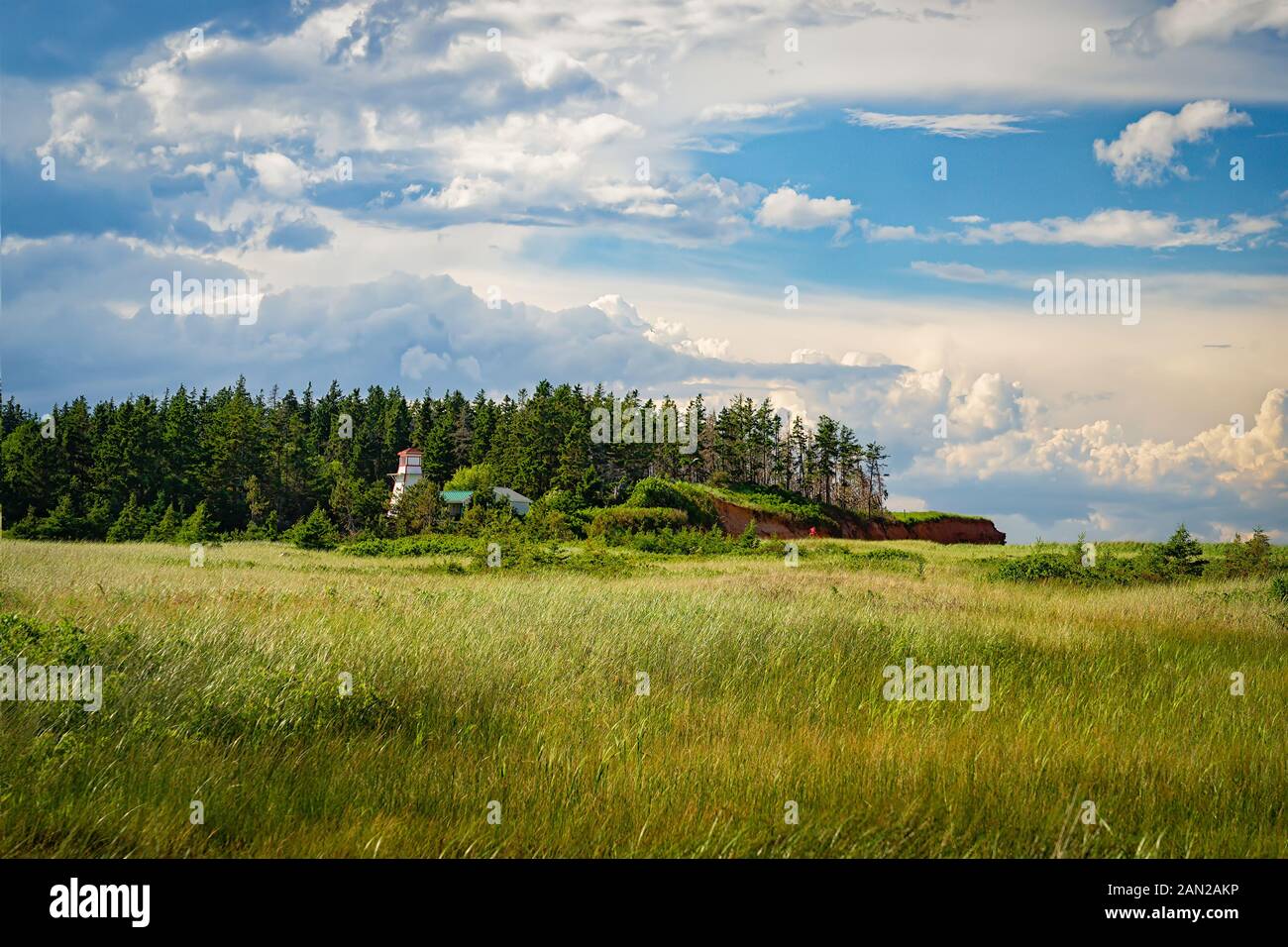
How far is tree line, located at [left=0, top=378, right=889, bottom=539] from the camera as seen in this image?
198 ft

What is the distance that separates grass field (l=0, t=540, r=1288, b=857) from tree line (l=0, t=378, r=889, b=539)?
44.8 m

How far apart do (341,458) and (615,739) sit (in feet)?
270

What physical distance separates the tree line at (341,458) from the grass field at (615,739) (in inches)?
1763

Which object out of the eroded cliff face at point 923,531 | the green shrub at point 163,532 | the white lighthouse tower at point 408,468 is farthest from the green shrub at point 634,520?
the white lighthouse tower at point 408,468

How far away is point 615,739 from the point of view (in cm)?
775

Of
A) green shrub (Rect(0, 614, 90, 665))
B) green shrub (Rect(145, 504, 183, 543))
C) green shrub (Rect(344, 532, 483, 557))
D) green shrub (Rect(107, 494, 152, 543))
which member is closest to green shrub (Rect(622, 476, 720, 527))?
green shrub (Rect(344, 532, 483, 557))

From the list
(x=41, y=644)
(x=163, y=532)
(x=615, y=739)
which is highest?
(x=41, y=644)

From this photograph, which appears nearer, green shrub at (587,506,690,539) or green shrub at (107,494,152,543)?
green shrub at (587,506,690,539)

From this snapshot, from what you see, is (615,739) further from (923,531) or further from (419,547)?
(923,531)

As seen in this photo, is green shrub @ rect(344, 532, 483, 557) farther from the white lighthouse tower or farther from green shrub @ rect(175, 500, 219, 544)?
the white lighthouse tower

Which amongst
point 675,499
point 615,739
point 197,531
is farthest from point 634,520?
point 615,739
